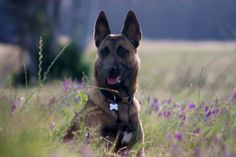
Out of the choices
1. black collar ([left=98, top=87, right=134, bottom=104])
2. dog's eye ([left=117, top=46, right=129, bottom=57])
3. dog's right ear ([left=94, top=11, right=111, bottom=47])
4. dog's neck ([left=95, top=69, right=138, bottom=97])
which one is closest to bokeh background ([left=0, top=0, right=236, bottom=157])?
dog's neck ([left=95, top=69, right=138, bottom=97])

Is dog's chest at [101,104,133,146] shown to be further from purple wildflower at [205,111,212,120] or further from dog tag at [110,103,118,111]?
purple wildflower at [205,111,212,120]

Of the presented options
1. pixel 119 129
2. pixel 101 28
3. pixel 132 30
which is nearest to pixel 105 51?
pixel 101 28

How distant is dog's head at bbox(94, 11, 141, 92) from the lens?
6691 mm

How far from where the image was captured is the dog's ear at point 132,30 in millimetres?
7090

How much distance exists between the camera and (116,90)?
6.45 meters

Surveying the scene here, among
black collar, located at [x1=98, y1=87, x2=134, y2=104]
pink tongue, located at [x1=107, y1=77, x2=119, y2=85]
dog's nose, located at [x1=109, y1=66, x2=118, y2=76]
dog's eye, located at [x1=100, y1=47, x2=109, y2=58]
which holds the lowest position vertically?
black collar, located at [x1=98, y1=87, x2=134, y2=104]

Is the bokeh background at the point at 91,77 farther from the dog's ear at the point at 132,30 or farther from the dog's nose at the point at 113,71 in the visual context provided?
the dog's ear at the point at 132,30

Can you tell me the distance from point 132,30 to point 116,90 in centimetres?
97

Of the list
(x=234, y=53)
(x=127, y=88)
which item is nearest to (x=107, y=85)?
(x=127, y=88)

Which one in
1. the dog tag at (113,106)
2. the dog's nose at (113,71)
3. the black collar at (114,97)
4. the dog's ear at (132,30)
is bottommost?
the dog tag at (113,106)

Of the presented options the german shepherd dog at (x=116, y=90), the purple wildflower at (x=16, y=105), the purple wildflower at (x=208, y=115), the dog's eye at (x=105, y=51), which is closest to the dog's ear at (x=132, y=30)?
the german shepherd dog at (x=116, y=90)

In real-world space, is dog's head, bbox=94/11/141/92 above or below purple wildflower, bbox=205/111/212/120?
above

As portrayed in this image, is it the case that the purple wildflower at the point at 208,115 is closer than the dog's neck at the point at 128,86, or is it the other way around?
the purple wildflower at the point at 208,115

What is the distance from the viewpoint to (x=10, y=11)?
25.8 m
